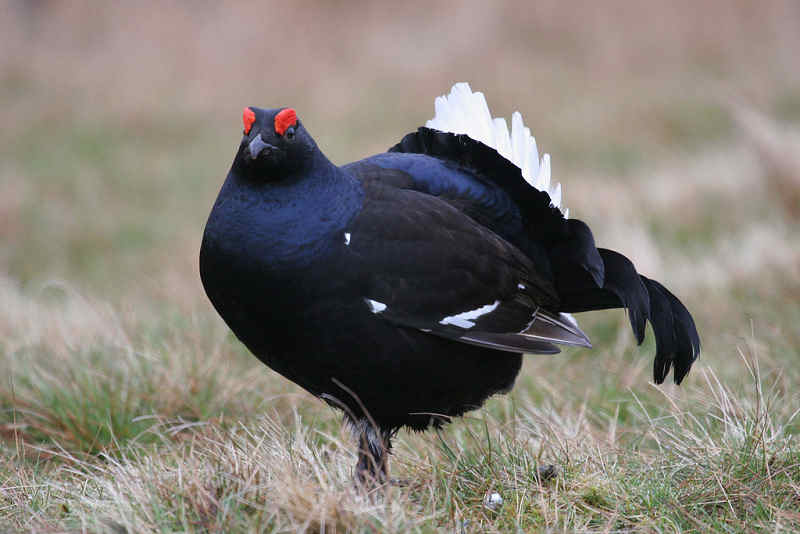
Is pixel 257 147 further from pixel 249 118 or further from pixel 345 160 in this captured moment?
pixel 345 160

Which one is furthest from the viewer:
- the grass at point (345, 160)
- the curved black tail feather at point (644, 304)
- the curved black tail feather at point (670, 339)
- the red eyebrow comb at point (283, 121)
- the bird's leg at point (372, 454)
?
the curved black tail feather at point (670, 339)

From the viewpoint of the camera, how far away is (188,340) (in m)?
4.84

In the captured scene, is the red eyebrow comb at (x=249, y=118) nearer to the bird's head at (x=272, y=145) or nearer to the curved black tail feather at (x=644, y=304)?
the bird's head at (x=272, y=145)

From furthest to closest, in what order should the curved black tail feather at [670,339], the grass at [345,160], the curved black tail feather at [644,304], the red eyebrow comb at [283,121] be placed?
the curved black tail feather at [670,339] → the curved black tail feather at [644,304] → the red eyebrow comb at [283,121] → the grass at [345,160]

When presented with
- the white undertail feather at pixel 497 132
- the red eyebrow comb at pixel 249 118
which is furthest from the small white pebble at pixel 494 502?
the red eyebrow comb at pixel 249 118

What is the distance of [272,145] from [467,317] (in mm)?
879

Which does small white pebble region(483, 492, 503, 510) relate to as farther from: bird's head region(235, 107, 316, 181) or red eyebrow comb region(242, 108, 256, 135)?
red eyebrow comb region(242, 108, 256, 135)

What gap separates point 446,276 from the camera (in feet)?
10.4

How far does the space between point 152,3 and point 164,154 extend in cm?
292

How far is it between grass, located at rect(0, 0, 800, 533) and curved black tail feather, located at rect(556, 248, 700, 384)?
0.18 metres

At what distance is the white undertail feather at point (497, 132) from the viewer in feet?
11.8

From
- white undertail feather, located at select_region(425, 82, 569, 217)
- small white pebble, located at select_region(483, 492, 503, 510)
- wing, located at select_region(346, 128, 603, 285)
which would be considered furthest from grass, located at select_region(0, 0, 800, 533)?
white undertail feather, located at select_region(425, 82, 569, 217)

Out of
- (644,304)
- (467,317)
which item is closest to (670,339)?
(644,304)

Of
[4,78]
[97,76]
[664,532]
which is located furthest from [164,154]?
[664,532]
